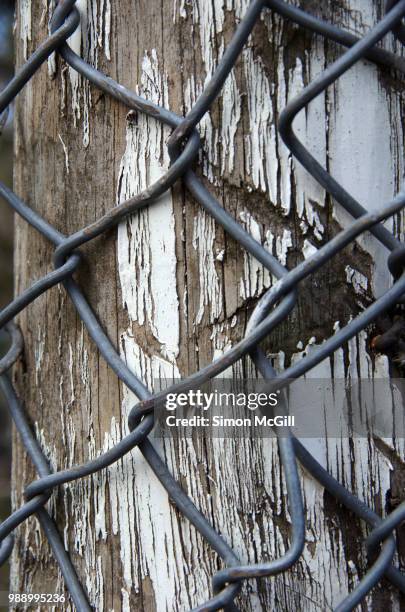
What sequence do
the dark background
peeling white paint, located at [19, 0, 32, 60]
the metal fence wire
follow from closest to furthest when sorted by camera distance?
the metal fence wire
peeling white paint, located at [19, 0, 32, 60]
the dark background

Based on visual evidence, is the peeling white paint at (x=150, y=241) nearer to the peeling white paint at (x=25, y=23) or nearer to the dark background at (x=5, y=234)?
the peeling white paint at (x=25, y=23)

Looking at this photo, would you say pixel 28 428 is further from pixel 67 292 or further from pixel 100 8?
pixel 100 8

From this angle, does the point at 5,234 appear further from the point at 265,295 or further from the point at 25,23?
the point at 265,295

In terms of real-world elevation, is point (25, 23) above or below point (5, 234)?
below

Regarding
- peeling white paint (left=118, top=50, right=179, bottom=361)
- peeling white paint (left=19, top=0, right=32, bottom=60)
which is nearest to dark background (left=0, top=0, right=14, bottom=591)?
peeling white paint (left=19, top=0, right=32, bottom=60)

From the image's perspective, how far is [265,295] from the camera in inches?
24.5

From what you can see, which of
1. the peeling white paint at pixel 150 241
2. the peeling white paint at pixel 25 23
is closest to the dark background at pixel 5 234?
the peeling white paint at pixel 25 23

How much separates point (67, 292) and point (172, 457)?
23 cm

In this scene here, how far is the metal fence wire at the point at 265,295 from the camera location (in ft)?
2.00

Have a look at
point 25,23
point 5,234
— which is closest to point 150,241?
point 25,23

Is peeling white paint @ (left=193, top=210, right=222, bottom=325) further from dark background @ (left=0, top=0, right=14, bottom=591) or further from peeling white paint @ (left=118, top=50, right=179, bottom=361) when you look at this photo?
dark background @ (left=0, top=0, right=14, bottom=591)

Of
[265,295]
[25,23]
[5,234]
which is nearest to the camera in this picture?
[265,295]

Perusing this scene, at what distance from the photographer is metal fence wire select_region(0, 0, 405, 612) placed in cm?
61

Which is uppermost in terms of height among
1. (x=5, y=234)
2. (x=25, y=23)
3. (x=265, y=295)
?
(x=5, y=234)
